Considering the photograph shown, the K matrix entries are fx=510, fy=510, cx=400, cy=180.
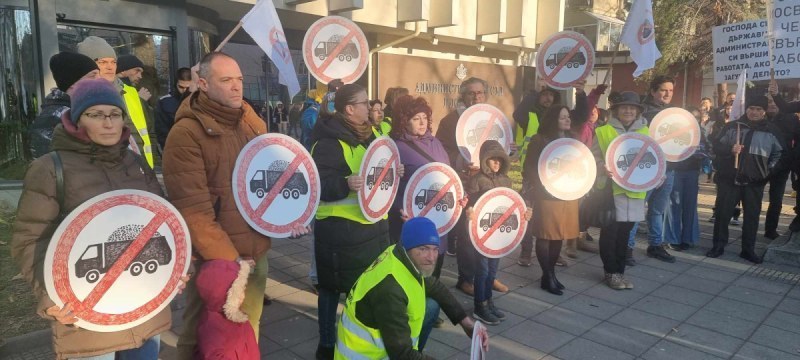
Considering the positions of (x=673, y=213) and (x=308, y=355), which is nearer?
(x=308, y=355)

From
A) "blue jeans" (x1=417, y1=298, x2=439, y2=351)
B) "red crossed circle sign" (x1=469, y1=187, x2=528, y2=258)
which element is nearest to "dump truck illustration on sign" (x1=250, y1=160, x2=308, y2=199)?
"blue jeans" (x1=417, y1=298, x2=439, y2=351)

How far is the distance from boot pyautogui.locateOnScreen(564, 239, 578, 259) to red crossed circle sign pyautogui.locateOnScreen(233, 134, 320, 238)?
4.28 metres

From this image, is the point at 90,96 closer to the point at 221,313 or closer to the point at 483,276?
the point at 221,313

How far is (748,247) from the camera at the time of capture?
20.5 ft

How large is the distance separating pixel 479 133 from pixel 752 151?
3.47m

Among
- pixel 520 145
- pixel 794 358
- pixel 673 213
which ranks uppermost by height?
pixel 520 145

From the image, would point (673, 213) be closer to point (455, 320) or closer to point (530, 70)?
point (455, 320)

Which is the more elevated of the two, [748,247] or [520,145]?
[520,145]

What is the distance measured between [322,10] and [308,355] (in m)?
8.66

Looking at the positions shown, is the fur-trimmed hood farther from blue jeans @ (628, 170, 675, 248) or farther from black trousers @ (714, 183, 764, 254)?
black trousers @ (714, 183, 764, 254)

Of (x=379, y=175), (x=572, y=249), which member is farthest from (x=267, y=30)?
(x=572, y=249)

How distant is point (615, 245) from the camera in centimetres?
527

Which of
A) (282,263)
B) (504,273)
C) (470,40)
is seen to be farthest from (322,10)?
(504,273)

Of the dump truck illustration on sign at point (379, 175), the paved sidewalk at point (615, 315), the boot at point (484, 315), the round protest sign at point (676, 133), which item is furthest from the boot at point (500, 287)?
the round protest sign at point (676, 133)
